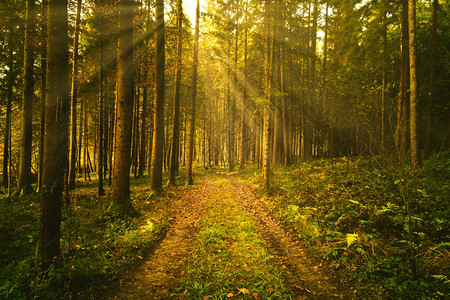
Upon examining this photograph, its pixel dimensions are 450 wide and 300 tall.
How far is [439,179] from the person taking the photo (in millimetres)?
9094

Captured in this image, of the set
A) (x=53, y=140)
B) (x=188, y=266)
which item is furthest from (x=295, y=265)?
(x=53, y=140)

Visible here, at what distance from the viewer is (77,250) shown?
4.93 meters

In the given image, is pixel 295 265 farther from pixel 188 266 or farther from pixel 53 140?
pixel 53 140

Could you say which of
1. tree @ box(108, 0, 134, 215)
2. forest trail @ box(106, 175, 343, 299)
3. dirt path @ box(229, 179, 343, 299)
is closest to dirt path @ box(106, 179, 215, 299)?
forest trail @ box(106, 175, 343, 299)

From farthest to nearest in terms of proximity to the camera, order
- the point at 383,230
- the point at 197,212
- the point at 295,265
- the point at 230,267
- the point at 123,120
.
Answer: the point at 197,212
the point at 123,120
the point at 383,230
the point at 295,265
the point at 230,267

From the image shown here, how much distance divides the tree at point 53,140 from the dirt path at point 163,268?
5.47 feet

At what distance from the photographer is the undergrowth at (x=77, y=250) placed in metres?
3.61

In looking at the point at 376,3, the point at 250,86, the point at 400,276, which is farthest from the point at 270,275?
the point at 250,86

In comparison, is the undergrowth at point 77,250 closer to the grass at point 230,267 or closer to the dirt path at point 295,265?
the grass at point 230,267

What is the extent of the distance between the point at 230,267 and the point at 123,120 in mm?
6613

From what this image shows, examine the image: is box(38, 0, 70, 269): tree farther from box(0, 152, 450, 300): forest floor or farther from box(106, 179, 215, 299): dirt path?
box(106, 179, 215, 299): dirt path

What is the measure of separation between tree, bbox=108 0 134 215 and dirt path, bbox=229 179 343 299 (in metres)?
5.59

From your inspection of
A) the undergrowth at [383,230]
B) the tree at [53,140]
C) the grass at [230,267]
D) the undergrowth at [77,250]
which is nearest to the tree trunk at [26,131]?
the undergrowth at [77,250]

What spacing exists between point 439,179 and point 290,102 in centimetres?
1361
